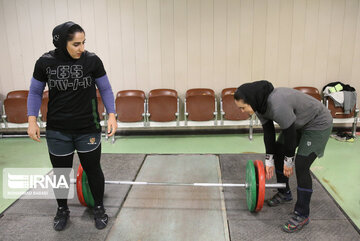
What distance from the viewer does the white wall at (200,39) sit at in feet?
15.8

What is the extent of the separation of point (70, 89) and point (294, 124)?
61.5 inches

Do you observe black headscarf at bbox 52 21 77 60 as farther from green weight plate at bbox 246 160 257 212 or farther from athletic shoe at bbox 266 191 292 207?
athletic shoe at bbox 266 191 292 207

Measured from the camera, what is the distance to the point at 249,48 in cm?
495

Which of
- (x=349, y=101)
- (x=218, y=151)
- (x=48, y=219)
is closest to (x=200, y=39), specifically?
(x=218, y=151)

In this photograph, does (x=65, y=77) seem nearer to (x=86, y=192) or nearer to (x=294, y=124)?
(x=86, y=192)

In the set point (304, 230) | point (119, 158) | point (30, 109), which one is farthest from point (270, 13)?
point (30, 109)

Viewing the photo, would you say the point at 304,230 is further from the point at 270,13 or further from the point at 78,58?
the point at 270,13

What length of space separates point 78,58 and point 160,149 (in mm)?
2483

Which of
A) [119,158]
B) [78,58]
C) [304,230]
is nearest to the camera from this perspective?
[78,58]

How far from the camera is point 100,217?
232cm

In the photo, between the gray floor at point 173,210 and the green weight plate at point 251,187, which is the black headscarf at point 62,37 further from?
the green weight plate at point 251,187

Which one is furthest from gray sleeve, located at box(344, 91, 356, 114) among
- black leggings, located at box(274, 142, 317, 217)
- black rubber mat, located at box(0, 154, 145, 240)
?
black rubber mat, located at box(0, 154, 145, 240)

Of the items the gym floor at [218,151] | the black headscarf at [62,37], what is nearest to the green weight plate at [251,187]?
the gym floor at [218,151]

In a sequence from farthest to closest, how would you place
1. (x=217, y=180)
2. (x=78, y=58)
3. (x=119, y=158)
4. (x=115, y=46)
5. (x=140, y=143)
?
(x=115, y=46) → (x=140, y=143) → (x=119, y=158) → (x=217, y=180) → (x=78, y=58)
